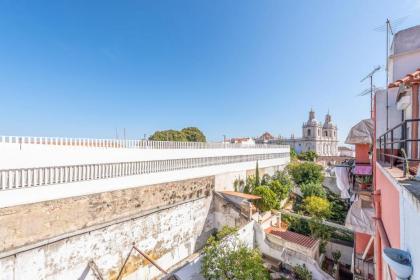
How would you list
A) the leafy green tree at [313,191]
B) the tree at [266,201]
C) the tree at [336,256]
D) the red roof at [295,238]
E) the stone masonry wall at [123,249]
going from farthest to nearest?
1. the leafy green tree at [313,191]
2. the tree at [266,201]
3. the tree at [336,256]
4. the red roof at [295,238]
5. the stone masonry wall at [123,249]

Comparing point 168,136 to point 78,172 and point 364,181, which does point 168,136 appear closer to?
point 78,172

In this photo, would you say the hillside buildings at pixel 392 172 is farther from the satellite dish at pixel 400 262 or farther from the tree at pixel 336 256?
the tree at pixel 336 256

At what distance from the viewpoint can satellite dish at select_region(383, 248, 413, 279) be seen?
134 centimetres

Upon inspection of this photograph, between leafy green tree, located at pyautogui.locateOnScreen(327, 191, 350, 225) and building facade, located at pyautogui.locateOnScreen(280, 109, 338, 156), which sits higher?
building facade, located at pyautogui.locateOnScreen(280, 109, 338, 156)

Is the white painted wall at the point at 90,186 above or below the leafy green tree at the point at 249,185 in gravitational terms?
above

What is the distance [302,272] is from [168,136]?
22.2 metres

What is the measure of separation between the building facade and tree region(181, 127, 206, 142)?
22.1 metres

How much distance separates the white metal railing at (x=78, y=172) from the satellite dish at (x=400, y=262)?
7.93 meters

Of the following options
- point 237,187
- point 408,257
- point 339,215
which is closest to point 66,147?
point 408,257

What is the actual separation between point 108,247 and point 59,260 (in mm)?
1551

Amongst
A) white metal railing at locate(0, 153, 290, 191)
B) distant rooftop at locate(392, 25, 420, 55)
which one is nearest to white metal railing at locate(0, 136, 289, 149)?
white metal railing at locate(0, 153, 290, 191)

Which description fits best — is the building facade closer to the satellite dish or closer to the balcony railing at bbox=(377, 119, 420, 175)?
the balcony railing at bbox=(377, 119, 420, 175)

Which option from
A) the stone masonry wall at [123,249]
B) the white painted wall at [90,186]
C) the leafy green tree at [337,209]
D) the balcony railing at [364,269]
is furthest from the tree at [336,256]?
the white painted wall at [90,186]

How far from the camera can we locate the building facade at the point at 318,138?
40.4m
